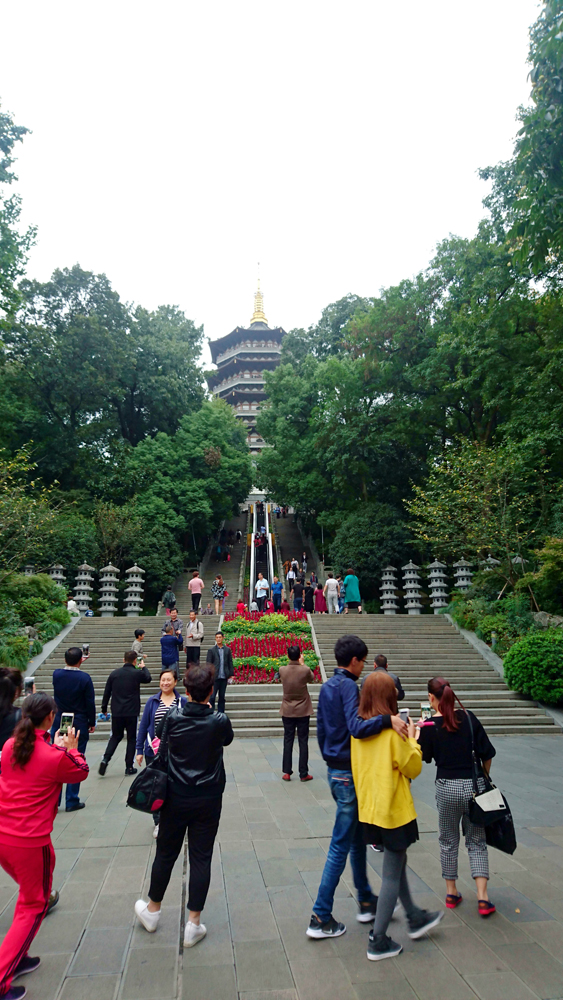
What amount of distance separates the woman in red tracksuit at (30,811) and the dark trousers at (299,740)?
13.7 ft

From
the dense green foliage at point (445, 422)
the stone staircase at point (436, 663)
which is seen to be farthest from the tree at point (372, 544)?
the stone staircase at point (436, 663)

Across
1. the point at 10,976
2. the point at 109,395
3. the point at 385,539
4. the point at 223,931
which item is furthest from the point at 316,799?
the point at 109,395

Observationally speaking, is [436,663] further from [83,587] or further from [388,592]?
[83,587]

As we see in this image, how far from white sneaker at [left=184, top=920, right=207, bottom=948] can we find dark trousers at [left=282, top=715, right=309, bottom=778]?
3.66 meters

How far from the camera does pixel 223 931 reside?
343 centimetres

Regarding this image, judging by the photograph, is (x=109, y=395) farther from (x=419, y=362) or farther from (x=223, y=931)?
(x=223, y=931)

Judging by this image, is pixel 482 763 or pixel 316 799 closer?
pixel 482 763

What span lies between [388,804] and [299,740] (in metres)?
4.35

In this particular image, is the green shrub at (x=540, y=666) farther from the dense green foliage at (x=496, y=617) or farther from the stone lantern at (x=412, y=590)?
the stone lantern at (x=412, y=590)

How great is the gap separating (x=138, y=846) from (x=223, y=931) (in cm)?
183

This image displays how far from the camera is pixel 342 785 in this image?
3492 mm

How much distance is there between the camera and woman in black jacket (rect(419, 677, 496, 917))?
367 centimetres

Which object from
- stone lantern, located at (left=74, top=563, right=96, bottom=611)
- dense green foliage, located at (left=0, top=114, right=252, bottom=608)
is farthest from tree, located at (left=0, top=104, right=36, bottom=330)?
stone lantern, located at (left=74, top=563, right=96, bottom=611)

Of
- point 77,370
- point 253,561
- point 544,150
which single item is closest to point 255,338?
point 77,370
